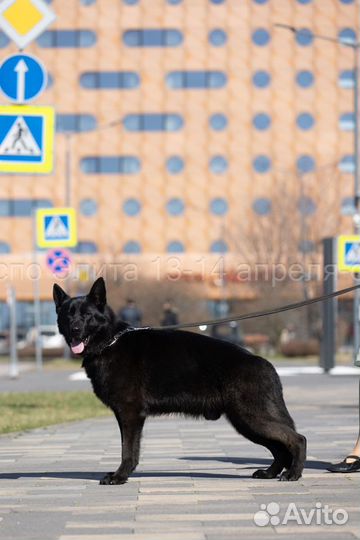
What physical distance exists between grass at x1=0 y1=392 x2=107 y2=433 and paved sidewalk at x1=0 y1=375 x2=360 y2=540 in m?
1.39

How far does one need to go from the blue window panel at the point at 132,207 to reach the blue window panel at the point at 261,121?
381 inches

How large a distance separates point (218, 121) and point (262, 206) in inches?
443

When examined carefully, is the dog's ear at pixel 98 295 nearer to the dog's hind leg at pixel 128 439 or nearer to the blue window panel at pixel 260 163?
the dog's hind leg at pixel 128 439

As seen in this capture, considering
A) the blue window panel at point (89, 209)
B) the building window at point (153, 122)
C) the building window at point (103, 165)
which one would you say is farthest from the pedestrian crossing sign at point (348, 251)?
the building window at point (103, 165)

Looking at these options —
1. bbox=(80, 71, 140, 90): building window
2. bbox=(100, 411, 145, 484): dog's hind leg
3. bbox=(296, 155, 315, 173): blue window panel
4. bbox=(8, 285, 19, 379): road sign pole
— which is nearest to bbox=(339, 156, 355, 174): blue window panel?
bbox=(296, 155, 315, 173): blue window panel

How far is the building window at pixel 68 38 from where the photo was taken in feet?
271

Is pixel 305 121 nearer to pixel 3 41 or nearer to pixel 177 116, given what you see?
pixel 177 116

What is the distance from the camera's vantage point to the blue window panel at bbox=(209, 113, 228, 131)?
82625 millimetres

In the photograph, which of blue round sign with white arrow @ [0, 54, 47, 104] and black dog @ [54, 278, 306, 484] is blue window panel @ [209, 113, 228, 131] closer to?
blue round sign with white arrow @ [0, 54, 47, 104]

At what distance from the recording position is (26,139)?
11766mm

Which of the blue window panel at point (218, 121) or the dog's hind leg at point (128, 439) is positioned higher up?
the blue window panel at point (218, 121)

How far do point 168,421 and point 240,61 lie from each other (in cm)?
6880

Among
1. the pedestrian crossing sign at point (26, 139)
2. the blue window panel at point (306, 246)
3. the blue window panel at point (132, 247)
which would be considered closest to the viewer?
the pedestrian crossing sign at point (26, 139)

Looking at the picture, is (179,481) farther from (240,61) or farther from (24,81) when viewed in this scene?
(240,61)
